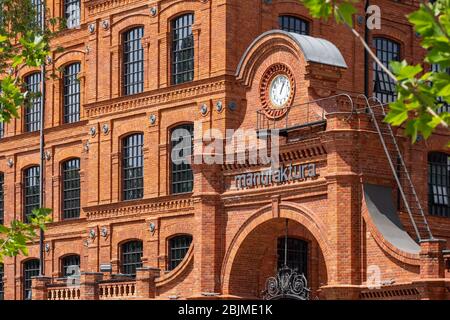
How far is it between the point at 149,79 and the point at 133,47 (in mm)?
1970

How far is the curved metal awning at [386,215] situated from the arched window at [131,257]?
14.2 meters

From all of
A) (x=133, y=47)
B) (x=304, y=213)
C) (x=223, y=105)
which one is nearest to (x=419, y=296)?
(x=304, y=213)

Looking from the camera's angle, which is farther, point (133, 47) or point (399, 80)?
point (133, 47)

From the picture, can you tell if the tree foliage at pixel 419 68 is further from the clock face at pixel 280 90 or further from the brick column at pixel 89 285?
the brick column at pixel 89 285

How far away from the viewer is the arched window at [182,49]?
136 ft

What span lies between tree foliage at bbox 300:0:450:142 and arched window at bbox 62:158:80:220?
3650cm

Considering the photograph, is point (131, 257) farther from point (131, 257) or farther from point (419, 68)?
point (419, 68)

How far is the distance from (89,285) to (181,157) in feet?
18.4

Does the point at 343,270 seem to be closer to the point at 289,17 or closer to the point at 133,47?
the point at 289,17

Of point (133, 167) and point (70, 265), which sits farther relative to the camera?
point (70, 265)

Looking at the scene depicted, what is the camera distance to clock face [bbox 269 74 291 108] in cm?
3453

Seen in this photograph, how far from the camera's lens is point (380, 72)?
43.5 metres

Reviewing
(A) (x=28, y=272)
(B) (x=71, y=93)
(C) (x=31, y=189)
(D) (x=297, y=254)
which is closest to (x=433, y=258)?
(D) (x=297, y=254)
